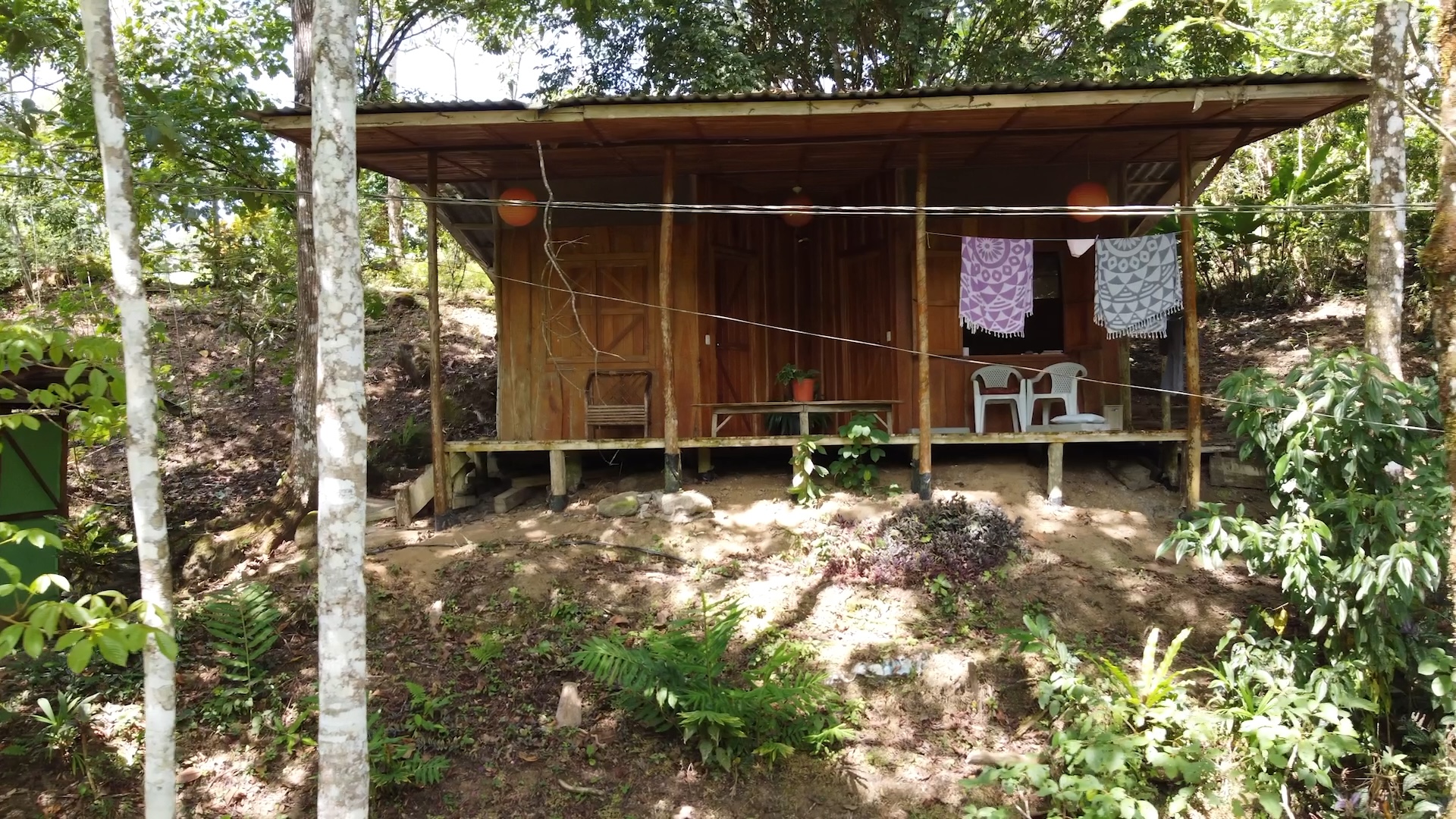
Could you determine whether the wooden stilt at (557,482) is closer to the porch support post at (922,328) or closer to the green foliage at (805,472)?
the green foliage at (805,472)

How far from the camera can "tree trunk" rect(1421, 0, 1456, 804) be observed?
283 centimetres

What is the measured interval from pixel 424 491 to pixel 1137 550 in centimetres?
637

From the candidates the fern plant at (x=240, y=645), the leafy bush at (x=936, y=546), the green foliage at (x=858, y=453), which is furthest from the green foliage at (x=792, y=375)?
the fern plant at (x=240, y=645)

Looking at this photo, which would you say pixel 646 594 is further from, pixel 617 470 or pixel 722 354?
pixel 722 354

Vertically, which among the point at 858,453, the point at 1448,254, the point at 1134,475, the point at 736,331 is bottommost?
the point at 1134,475

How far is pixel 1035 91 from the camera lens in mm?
6273

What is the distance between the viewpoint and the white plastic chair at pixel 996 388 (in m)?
8.17

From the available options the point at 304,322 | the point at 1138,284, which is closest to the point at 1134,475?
the point at 1138,284

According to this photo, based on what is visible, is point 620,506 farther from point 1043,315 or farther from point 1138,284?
point 1138,284

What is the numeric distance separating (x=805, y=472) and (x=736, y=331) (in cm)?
248

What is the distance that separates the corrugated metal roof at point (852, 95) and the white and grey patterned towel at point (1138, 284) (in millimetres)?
1429

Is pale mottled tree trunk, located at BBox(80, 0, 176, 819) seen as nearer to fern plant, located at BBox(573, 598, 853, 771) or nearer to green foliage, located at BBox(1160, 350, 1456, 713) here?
fern plant, located at BBox(573, 598, 853, 771)

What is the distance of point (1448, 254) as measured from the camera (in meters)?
2.88

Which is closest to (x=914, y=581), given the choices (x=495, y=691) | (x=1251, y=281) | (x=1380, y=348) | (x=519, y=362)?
A: (x=495, y=691)
